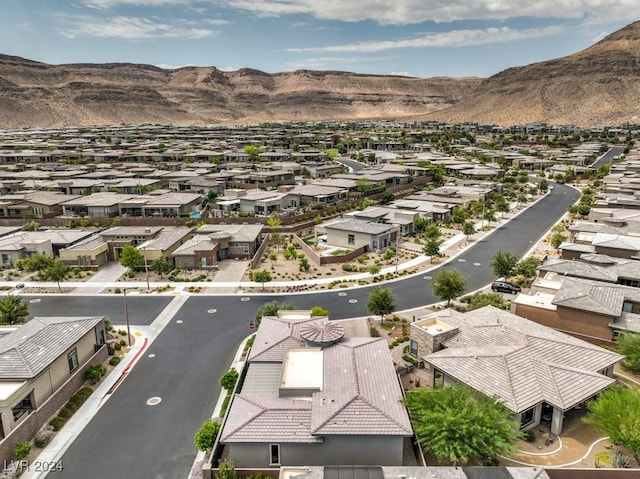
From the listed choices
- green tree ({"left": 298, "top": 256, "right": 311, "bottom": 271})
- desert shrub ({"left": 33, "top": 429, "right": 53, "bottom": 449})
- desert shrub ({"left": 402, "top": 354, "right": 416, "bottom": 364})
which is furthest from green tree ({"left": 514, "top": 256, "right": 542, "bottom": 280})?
desert shrub ({"left": 33, "top": 429, "right": 53, "bottom": 449})

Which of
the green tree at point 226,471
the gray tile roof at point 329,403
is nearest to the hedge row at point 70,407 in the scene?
the gray tile roof at point 329,403

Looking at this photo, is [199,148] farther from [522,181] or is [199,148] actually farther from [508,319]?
[508,319]

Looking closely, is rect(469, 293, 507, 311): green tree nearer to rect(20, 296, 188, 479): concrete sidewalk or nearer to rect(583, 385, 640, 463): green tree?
rect(583, 385, 640, 463): green tree

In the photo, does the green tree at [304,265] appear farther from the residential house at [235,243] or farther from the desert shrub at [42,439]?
the desert shrub at [42,439]

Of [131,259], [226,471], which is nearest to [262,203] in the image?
[131,259]

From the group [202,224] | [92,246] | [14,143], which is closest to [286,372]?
[92,246]
